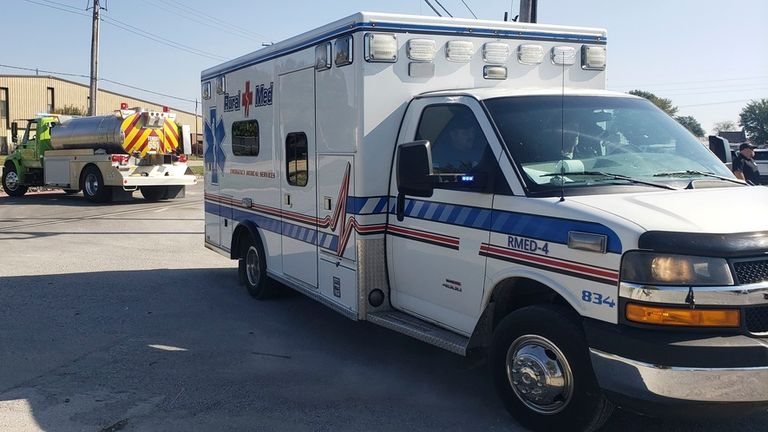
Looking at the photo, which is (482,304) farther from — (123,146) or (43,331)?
(123,146)

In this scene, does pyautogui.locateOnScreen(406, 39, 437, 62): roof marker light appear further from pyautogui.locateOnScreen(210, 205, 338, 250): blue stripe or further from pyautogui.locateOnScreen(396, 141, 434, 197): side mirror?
pyautogui.locateOnScreen(210, 205, 338, 250): blue stripe

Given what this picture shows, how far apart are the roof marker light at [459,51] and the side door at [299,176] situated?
1.26 metres

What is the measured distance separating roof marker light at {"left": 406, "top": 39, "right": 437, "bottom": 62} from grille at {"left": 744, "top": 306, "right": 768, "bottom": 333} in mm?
3114

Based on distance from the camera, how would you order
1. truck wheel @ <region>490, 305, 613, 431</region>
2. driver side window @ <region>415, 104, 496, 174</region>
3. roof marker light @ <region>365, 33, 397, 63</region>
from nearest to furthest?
truck wheel @ <region>490, 305, 613, 431</region>
driver side window @ <region>415, 104, 496, 174</region>
roof marker light @ <region>365, 33, 397, 63</region>

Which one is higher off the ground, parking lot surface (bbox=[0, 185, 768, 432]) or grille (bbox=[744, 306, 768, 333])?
grille (bbox=[744, 306, 768, 333])

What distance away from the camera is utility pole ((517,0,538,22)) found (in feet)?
41.2

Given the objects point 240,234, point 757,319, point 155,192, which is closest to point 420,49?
point 757,319

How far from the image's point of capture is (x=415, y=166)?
15.1 feet

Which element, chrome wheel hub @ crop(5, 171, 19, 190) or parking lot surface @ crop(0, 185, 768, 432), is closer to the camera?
parking lot surface @ crop(0, 185, 768, 432)

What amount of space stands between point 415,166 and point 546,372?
4.96ft

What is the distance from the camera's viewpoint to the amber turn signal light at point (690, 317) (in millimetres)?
3416

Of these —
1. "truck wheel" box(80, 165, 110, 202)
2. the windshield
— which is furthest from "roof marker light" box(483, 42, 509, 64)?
"truck wheel" box(80, 165, 110, 202)

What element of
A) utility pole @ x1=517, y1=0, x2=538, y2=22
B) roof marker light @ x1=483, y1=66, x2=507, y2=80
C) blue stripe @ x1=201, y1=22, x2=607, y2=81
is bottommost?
roof marker light @ x1=483, y1=66, x2=507, y2=80

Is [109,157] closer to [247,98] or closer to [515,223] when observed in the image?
[247,98]
